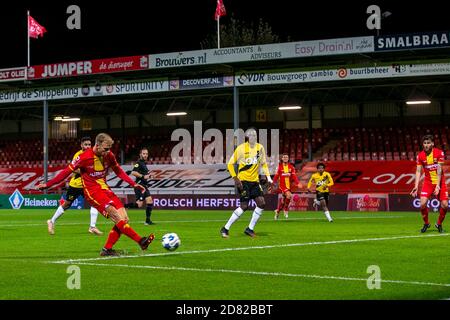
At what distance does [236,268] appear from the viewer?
37.1 feet

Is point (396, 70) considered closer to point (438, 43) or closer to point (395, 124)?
point (438, 43)

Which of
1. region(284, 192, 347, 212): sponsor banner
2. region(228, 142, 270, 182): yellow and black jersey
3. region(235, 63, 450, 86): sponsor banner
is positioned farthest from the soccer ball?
region(235, 63, 450, 86): sponsor banner

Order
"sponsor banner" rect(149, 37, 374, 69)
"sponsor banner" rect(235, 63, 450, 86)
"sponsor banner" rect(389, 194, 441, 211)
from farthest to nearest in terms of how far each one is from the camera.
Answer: "sponsor banner" rect(235, 63, 450, 86)
"sponsor banner" rect(149, 37, 374, 69)
"sponsor banner" rect(389, 194, 441, 211)

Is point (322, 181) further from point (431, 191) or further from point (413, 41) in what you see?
point (413, 41)

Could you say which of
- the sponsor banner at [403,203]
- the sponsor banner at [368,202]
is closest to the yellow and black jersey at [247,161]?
the sponsor banner at [403,203]

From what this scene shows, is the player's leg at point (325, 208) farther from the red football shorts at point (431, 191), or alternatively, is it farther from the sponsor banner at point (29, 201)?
the sponsor banner at point (29, 201)

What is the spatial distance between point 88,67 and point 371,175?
55.1ft

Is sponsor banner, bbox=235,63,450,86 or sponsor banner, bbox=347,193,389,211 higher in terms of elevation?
sponsor banner, bbox=235,63,450,86

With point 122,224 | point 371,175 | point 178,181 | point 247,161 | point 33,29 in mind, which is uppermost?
point 33,29

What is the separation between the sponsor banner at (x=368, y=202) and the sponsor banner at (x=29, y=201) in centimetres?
1688

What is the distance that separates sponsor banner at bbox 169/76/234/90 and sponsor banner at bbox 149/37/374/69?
228 centimetres

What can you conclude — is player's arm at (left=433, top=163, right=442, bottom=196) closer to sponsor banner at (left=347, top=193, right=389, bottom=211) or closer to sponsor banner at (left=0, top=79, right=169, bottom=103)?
sponsor banner at (left=347, top=193, right=389, bottom=211)

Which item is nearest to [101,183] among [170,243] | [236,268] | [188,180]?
[170,243]

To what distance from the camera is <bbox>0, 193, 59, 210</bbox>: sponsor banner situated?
1724 inches
